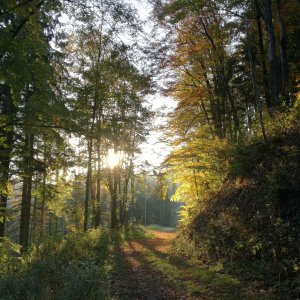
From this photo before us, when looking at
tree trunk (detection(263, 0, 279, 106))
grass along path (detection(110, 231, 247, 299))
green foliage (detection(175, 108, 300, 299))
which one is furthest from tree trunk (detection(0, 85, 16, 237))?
tree trunk (detection(263, 0, 279, 106))

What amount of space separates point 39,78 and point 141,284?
641 centimetres

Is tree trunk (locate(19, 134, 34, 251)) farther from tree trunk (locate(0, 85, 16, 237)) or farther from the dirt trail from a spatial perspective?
the dirt trail

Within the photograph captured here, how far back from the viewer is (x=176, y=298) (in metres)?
6.78

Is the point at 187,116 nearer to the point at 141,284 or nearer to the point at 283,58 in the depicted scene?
the point at 283,58

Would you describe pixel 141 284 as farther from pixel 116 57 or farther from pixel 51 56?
pixel 51 56

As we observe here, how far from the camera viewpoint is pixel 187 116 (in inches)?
736

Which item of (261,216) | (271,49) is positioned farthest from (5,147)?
(271,49)

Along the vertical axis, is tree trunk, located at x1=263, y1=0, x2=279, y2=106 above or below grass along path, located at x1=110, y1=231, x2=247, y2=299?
above

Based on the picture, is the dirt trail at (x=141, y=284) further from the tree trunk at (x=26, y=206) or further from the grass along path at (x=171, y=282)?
the tree trunk at (x=26, y=206)

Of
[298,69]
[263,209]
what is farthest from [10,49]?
[298,69]

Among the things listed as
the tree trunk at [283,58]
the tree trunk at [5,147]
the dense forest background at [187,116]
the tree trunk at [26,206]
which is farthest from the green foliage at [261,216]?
the tree trunk at [26,206]

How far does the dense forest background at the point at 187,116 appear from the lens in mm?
8039

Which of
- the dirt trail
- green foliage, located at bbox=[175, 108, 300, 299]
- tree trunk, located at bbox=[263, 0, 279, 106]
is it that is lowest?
the dirt trail

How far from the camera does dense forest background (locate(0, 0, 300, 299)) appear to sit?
8.04m
